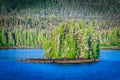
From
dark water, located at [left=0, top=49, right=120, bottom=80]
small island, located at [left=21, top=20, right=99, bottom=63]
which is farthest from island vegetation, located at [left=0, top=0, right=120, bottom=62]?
dark water, located at [left=0, top=49, right=120, bottom=80]

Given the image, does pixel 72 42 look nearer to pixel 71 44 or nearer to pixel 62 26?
pixel 71 44

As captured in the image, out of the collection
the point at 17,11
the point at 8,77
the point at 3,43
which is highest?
the point at 17,11

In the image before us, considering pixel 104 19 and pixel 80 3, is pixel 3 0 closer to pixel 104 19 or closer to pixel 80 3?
pixel 80 3

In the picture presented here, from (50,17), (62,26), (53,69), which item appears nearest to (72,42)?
(62,26)

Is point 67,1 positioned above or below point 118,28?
above

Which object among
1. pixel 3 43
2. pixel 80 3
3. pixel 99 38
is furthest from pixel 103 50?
pixel 3 43

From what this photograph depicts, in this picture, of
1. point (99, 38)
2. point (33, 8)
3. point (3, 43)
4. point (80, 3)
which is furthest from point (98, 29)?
point (3, 43)

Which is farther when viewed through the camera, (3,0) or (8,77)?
(3,0)
